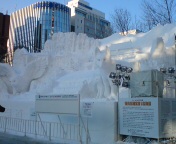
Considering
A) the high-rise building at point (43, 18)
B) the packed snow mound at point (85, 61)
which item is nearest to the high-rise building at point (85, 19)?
the high-rise building at point (43, 18)

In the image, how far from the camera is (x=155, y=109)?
905 cm

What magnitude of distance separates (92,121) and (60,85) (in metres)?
5.51

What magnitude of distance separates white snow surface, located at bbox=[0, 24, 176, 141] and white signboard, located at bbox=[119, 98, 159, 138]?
8.12 ft

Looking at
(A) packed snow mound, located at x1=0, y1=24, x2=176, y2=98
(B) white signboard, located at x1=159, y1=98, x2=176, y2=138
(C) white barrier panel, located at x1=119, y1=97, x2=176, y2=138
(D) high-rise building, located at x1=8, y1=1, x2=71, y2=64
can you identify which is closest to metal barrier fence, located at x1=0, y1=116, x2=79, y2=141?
(C) white barrier panel, located at x1=119, y1=97, x2=176, y2=138

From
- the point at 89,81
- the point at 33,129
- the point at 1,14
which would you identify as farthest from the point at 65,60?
the point at 1,14

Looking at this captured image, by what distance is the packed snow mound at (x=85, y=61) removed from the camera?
1384 cm

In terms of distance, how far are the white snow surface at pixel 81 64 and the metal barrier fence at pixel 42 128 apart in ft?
3.49

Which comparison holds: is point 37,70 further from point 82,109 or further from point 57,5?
point 57,5

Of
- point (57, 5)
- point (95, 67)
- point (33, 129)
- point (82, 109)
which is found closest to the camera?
point (82, 109)

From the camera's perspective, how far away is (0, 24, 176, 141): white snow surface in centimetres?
1382

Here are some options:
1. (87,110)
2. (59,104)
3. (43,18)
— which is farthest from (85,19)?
(59,104)

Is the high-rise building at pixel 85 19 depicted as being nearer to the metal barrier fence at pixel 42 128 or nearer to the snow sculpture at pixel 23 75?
the snow sculpture at pixel 23 75

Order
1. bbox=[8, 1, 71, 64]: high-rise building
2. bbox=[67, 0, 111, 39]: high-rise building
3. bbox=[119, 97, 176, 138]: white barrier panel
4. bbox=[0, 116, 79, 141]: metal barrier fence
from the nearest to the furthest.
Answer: bbox=[119, 97, 176, 138]: white barrier panel → bbox=[0, 116, 79, 141]: metal barrier fence → bbox=[8, 1, 71, 64]: high-rise building → bbox=[67, 0, 111, 39]: high-rise building

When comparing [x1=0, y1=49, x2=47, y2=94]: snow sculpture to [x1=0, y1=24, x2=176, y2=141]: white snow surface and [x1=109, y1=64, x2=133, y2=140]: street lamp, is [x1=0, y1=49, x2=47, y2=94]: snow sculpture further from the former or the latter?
[x1=109, y1=64, x2=133, y2=140]: street lamp
